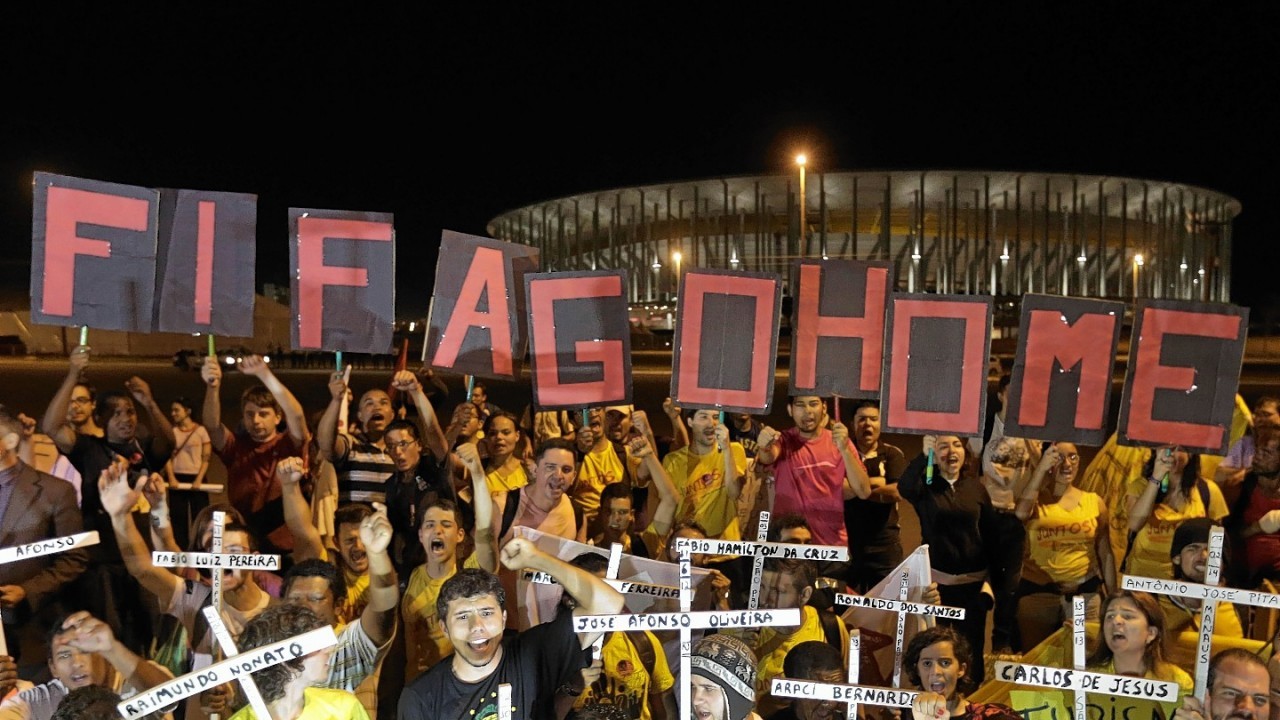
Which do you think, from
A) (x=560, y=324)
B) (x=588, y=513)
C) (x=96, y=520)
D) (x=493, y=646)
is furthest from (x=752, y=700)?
(x=96, y=520)

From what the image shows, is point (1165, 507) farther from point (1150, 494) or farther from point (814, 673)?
point (814, 673)

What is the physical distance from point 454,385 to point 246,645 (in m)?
23.2

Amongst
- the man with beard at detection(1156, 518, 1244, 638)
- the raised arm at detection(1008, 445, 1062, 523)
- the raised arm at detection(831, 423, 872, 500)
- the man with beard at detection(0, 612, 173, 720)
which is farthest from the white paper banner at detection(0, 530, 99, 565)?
the man with beard at detection(1156, 518, 1244, 638)

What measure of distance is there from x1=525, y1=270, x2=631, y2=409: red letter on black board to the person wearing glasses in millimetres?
2339

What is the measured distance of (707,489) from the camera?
6.27 meters

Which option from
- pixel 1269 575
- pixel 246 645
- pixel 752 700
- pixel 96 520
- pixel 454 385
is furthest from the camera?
pixel 454 385

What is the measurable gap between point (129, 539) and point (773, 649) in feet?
9.51

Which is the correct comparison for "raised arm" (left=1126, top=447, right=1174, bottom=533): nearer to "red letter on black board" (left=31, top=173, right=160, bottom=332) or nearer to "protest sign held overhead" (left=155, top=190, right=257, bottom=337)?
"protest sign held overhead" (left=155, top=190, right=257, bottom=337)

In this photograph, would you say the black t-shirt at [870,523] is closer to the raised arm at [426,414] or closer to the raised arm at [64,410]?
the raised arm at [426,414]

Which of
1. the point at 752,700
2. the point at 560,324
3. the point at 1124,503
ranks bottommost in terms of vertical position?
the point at 752,700

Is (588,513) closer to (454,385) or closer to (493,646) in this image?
(493,646)

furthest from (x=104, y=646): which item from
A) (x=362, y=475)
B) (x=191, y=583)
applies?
(x=362, y=475)

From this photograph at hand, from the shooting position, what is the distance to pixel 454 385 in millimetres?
26375

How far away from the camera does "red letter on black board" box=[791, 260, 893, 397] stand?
571cm
